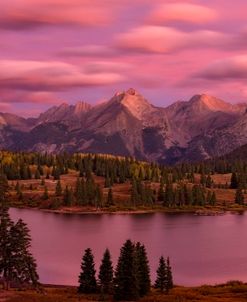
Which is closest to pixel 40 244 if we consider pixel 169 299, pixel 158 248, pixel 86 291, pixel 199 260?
pixel 158 248

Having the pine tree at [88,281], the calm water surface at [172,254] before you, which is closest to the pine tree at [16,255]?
the pine tree at [88,281]

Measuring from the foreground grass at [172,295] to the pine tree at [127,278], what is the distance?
1.84 m

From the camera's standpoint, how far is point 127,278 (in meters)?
96.2

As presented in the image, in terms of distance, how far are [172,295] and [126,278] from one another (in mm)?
9551

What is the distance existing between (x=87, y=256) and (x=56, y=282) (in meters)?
24.5

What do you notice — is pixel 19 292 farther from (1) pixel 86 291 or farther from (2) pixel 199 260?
(2) pixel 199 260

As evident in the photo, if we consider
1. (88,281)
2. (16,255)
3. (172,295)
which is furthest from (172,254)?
(16,255)

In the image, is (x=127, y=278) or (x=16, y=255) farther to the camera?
(x=16, y=255)

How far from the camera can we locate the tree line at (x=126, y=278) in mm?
95938

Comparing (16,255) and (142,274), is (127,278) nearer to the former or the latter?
(142,274)

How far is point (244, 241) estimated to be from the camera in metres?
191

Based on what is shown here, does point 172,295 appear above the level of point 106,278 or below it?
below

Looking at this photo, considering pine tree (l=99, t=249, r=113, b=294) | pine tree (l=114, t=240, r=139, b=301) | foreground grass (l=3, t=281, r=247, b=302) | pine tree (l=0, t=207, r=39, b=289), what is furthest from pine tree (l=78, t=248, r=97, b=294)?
pine tree (l=0, t=207, r=39, b=289)

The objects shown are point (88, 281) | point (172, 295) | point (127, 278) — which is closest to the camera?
point (127, 278)
